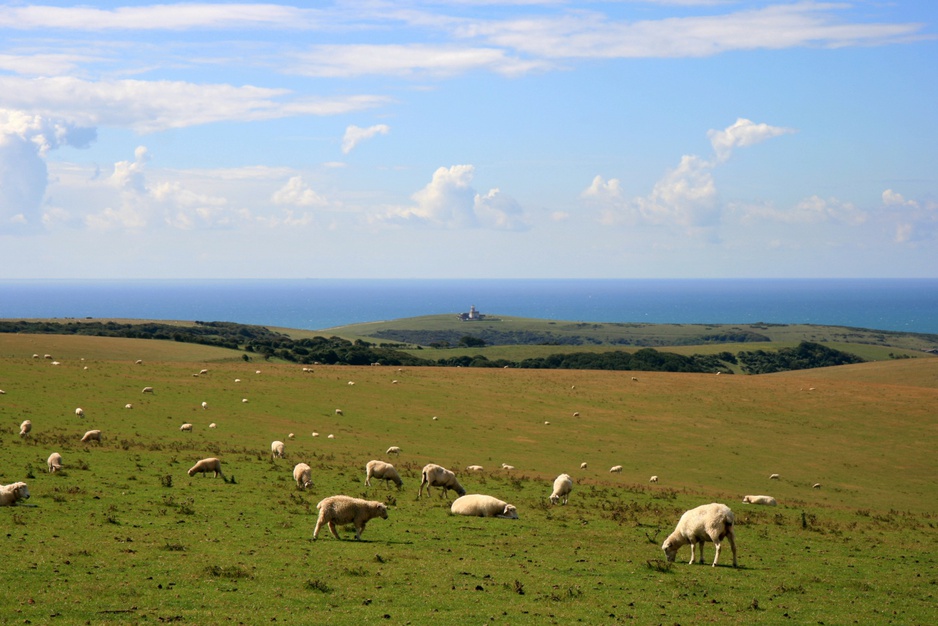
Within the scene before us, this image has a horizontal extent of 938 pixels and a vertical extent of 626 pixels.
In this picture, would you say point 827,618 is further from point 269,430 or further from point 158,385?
point 158,385

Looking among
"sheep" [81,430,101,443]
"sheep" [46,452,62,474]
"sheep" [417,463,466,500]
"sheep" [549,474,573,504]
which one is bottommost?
"sheep" [549,474,573,504]

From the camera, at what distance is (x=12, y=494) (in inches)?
819

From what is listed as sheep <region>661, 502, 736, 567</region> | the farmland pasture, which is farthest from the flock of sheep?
the farmland pasture

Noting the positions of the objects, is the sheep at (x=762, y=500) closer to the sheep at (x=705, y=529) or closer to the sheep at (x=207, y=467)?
the sheep at (x=705, y=529)

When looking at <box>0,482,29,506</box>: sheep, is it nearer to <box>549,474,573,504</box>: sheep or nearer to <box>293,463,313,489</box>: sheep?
<box>293,463,313,489</box>: sheep

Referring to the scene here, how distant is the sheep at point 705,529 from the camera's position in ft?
60.2

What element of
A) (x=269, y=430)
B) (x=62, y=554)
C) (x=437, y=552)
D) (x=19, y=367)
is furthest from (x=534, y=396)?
(x=62, y=554)

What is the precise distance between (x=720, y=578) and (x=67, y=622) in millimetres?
12595

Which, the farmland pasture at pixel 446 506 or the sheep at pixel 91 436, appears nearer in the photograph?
the farmland pasture at pixel 446 506

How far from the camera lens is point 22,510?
20.2m

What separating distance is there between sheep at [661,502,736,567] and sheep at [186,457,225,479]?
16007 millimetres

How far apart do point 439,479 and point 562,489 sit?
174 inches

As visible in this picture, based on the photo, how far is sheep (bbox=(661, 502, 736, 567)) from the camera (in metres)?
18.4

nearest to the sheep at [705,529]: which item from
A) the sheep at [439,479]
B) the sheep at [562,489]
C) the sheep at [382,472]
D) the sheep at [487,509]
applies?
the sheep at [487,509]
